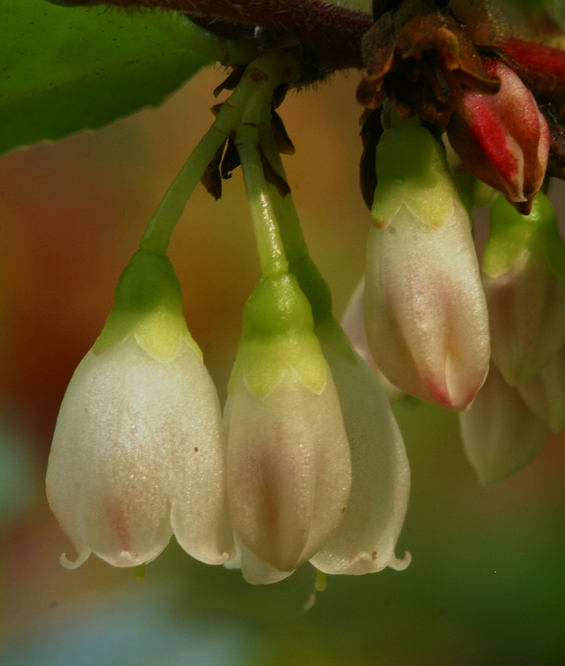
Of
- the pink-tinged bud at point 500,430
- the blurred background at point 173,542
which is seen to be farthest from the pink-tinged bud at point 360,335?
the blurred background at point 173,542

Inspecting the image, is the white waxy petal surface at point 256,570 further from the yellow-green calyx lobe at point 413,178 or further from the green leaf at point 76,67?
the green leaf at point 76,67

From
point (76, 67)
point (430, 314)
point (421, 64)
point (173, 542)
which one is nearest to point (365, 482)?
point (430, 314)

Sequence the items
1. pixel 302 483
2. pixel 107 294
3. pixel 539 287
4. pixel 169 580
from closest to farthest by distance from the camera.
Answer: pixel 302 483, pixel 539 287, pixel 169 580, pixel 107 294

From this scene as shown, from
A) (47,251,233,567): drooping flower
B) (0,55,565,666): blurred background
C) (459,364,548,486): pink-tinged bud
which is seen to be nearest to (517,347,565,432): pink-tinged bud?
(459,364,548,486): pink-tinged bud

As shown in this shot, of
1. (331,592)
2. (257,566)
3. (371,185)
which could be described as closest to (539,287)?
(371,185)

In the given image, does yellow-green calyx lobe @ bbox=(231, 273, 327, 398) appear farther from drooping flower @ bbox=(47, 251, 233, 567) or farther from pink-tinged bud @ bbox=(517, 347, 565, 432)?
pink-tinged bud @ bbox=(517, 347, 565, 432)

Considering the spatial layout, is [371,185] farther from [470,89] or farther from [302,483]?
[302,483]
